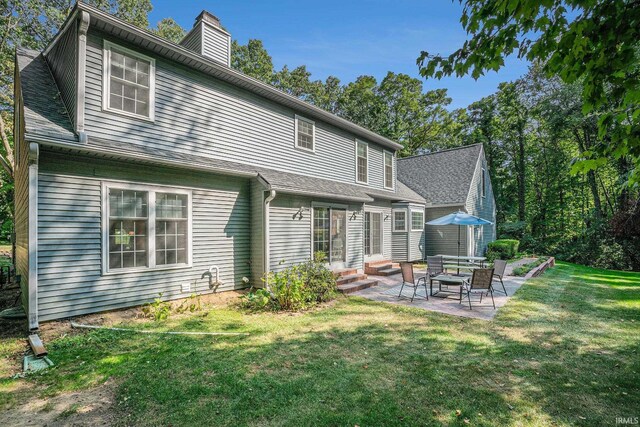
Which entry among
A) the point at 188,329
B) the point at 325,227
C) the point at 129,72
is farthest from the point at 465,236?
the point at 129,72

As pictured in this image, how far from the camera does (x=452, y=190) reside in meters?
17.6

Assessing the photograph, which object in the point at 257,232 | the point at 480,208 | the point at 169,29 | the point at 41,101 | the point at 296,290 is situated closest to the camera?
the point at 41,101

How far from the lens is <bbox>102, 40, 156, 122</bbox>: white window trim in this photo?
6.39 metres

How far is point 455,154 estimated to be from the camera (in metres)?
19.9

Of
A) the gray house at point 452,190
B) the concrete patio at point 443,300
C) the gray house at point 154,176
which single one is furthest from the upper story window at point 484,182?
the gray house at point 154,176

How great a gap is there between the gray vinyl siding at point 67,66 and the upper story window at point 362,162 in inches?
389

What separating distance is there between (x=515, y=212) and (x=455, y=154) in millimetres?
13455

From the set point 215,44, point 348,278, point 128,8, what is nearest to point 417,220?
point 348,278

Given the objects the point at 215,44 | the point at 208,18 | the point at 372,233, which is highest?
the point at 208,18

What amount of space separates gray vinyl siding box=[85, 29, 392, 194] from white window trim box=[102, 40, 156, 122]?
8 centimetres

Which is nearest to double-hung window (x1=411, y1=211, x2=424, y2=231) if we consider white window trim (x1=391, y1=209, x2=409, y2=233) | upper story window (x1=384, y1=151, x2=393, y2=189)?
white window trim (x1=391, y1=209, x2=409, y2=233)

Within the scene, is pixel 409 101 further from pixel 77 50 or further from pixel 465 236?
pixel 77 50

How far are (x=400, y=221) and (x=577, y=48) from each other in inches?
514

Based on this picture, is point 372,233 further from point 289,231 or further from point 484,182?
point 484,182
